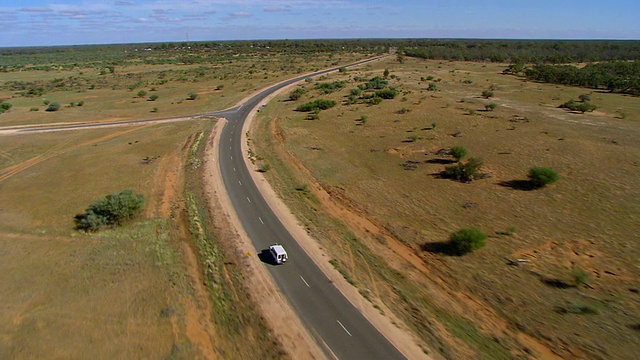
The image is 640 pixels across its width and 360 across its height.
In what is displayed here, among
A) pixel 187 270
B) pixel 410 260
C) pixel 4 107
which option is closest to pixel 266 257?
pixel 187 270

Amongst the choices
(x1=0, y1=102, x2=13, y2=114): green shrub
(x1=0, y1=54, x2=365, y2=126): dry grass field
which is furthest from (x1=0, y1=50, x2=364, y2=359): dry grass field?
(x1=0, y1=102, x2=13, y2=114): green shrub

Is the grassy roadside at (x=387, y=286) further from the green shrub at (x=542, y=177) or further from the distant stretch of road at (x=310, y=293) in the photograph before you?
the green shrub at (x=542, y=177)

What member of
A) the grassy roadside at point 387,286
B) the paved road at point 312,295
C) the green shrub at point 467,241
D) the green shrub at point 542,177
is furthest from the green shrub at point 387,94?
the green shrub at point 467,241

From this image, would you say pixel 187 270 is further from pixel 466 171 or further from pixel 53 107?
pixel 53 107

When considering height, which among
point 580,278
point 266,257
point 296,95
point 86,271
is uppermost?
point 296,95

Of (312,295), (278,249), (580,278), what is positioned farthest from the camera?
(278,249)

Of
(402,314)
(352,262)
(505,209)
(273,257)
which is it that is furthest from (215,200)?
(505,209)

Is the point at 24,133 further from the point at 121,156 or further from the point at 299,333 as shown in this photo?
the point at 299,333

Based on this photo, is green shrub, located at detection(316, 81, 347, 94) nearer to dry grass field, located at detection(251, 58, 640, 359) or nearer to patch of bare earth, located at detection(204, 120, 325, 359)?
dry grass field, located at detection(251, 58, 640, 359)
